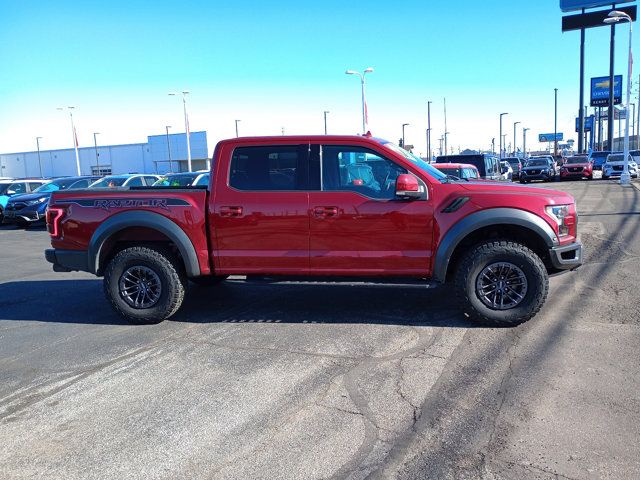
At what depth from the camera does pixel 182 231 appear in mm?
5520

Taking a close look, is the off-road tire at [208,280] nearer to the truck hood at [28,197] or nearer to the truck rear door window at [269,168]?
the truck rear door window at [269,168]

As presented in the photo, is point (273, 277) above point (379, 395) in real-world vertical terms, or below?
above

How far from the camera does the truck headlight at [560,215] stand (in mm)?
5190

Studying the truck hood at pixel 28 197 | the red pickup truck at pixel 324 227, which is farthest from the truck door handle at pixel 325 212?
the truck hood at pixel 28 197

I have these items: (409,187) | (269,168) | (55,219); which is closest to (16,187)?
(55,219)

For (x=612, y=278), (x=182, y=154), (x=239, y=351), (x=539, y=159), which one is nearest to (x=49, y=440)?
(x=239, y=351)

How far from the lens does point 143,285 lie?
5797 mm

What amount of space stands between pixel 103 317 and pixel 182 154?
7427 centimetres

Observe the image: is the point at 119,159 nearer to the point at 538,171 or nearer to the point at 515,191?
the point at 538,171

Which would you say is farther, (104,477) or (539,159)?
(539,159)

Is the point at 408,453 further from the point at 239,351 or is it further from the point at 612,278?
the point at 612,278

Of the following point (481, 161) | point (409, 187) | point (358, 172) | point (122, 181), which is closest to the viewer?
point (409, 187)

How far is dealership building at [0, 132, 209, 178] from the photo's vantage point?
74312 mm

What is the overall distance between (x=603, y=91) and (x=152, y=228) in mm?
71123
